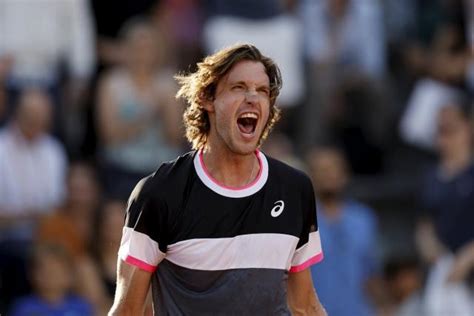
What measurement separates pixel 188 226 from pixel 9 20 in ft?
20.7

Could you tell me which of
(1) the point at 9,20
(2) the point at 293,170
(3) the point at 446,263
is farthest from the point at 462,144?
(2) the point at 293,170

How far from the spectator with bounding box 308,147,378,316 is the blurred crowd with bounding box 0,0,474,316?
15 mm

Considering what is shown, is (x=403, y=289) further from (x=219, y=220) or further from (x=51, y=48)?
(x=219, y=220)

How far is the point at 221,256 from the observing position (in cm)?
582

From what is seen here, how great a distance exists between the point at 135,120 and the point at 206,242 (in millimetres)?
5705

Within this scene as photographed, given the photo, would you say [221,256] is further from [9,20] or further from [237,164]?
[9,20]

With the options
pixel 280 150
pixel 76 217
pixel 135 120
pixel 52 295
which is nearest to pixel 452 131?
pixel 280 150

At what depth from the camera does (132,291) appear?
583 cm

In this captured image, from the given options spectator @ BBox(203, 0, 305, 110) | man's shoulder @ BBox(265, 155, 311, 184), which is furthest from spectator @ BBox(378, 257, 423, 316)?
man's shoulder @ BBox(265, 155, 311, 184)

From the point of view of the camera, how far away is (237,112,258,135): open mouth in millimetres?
5797

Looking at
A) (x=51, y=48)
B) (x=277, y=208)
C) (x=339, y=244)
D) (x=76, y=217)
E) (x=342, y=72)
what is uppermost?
(x=51, y=48)

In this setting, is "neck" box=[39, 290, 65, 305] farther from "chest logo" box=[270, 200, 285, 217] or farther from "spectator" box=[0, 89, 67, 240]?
"chest logo" box=[270, 200, 285, 217]

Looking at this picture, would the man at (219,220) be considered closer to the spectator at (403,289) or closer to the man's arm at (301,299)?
the man's arm at (301,299)

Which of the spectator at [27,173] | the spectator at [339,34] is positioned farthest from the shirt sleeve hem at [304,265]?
the spectator at [339,34]
